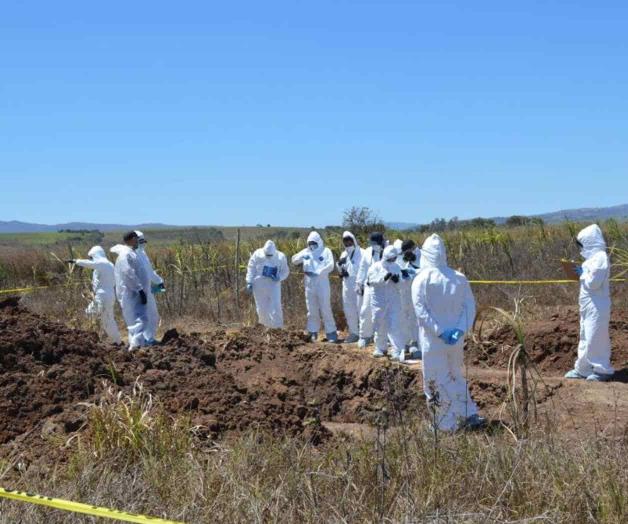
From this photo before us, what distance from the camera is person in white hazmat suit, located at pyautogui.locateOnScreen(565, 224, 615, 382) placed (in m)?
11.0

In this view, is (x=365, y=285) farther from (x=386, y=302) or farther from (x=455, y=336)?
(x=455, y=336)

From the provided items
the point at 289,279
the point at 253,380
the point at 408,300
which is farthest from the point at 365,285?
the point at 289,279

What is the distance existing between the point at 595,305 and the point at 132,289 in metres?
6.42

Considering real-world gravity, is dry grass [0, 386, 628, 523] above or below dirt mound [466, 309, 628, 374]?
above

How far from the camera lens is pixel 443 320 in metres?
9.00

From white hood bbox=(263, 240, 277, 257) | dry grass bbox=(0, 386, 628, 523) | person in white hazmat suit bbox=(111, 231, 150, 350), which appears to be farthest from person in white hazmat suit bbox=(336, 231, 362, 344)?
dry grass bbox=(0, 386, 628, 523)

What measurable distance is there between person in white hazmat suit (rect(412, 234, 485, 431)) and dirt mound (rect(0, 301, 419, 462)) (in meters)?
0.38

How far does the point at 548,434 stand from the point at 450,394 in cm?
290

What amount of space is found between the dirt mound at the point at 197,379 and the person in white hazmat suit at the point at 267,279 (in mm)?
2324

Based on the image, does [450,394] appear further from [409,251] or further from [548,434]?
[409,251]

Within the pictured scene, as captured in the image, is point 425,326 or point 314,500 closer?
point 314,500

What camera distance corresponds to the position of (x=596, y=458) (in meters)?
5.38

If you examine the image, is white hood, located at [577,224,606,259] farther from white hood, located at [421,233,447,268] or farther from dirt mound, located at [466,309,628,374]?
white hood, located at [421,233,447,268]

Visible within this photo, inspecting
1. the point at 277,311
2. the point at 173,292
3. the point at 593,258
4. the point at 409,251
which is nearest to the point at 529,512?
the point at 593,258
